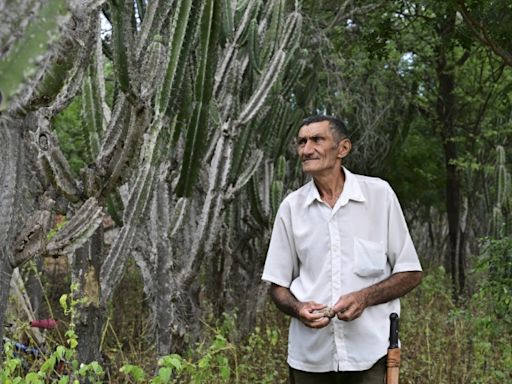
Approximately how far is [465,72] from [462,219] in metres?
6.32

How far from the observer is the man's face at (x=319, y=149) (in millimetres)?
3455

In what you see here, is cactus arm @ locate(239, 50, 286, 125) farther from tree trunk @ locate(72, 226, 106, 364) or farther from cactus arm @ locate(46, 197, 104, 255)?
cactus arm @ locate(46, 197, 104, 255)

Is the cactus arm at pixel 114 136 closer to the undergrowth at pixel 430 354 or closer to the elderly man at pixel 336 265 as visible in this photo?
the elderly man at pixel 336 265

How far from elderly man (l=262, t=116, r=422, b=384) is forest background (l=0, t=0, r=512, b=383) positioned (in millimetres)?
690

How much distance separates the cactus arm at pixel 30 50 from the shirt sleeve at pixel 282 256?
6.40ft

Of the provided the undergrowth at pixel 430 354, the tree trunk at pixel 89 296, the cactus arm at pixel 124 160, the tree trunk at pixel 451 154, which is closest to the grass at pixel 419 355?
the undergrowth at pixel 430 354

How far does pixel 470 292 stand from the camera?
1284 centimetres

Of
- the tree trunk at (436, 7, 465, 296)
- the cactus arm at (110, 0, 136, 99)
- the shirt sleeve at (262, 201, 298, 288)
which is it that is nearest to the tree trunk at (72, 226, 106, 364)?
the cactus arm at (110, 0, 136, 99)

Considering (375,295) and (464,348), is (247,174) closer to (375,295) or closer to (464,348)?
(464,348)

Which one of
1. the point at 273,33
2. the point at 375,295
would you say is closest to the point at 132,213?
the point at 375,295

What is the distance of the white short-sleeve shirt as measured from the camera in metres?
3.32

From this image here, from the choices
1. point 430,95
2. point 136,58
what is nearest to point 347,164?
point 430,95

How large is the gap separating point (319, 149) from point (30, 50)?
2.00m

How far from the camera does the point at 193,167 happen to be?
5992 millimetres
